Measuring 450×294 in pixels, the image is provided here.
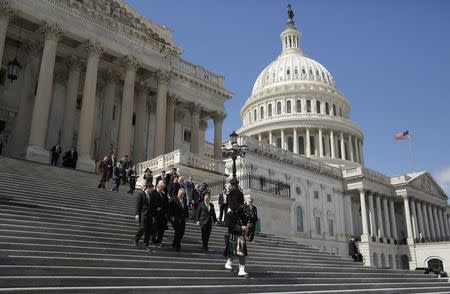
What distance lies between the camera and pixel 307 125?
3167 inches

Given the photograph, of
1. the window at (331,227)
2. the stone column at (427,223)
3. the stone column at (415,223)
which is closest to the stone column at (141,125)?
the window at (331,227)

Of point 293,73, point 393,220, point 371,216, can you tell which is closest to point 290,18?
point 293,73

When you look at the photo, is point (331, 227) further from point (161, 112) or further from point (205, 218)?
point (205, 218)

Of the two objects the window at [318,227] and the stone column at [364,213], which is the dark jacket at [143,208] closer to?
the window at [318,227]

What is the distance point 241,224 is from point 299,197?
46373mm

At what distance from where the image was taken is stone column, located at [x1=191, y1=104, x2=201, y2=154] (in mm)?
35300

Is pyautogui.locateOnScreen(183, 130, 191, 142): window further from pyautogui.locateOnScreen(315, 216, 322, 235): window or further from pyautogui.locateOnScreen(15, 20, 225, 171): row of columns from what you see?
pyautogui.locateOnScreen(315, 216, 322, 235): window

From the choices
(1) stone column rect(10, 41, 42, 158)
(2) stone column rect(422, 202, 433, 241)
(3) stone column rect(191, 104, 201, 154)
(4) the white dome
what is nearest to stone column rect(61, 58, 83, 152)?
(1) stone column rect(10, 41, 42, 158)

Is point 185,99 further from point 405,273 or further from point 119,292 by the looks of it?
point 119,292

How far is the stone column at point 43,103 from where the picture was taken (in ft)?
77.5

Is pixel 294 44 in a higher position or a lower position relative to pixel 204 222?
higher

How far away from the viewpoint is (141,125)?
31.6m

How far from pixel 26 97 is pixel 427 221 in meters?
69.1

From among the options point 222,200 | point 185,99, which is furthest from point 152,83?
point 222,200
